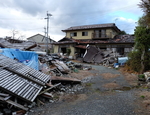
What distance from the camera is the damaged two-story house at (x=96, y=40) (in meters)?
→ 19.6

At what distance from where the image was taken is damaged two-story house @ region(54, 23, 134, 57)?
19602 millimetres

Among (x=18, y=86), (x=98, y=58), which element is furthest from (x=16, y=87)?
(x=98, y=58)

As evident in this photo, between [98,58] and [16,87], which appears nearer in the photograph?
[16,87]

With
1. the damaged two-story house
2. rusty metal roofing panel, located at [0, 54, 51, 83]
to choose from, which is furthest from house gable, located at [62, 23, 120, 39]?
rusty metal roofing panel, located at [0, 54, 51, 83]

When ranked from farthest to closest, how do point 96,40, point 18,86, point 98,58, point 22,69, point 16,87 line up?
point 96,40 → point 98,58 → point 22,69 → point 18,86 → point 16,87

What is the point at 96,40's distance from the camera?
23.3 metres

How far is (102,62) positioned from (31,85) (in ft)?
43.2

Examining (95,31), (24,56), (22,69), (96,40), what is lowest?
(22,69)

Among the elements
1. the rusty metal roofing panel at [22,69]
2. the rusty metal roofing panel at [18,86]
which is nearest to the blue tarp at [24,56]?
the rusty metal roofing panel at [22,69]

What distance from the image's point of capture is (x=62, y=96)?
5.73 metres

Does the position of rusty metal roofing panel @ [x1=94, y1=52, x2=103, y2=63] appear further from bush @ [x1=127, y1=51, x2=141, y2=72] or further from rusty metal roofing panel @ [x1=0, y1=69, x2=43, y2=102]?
rusty metal roofing panel @ [x1=0, y1=69, x2=43, y2=102]

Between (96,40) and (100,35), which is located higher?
(100,35)

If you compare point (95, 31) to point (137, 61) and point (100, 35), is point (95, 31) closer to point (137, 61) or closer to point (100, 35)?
point (100, 35)

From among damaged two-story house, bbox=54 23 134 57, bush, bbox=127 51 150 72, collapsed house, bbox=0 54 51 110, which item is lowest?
collapsed house, bbox=0 54 51 110
